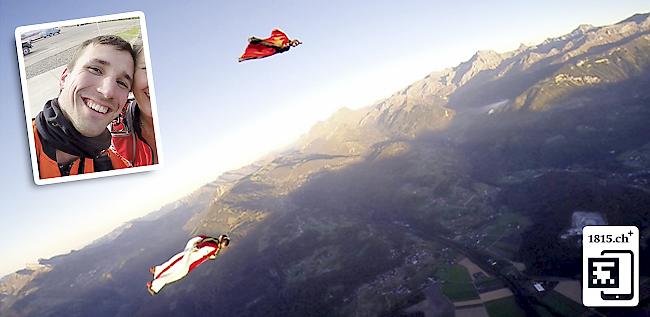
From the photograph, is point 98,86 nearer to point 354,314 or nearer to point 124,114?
point 124,114

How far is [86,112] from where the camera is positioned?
13703 millimetres

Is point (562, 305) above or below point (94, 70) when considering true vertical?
below

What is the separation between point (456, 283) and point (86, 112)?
574ft

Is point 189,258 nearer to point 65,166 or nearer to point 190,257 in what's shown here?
point 190,257

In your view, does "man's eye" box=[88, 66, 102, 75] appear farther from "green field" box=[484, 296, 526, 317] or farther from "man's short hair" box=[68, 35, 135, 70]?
"green field" box=[484, 296, 526, 317]

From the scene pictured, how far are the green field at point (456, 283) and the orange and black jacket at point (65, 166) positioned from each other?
160 metres

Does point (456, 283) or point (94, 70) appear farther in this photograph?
point (456, 283)

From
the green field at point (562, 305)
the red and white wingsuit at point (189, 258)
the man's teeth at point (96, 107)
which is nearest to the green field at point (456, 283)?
the green field at point (562, 305)

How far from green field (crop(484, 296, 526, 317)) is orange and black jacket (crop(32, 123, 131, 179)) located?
151037 mm

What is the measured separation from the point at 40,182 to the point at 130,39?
5.70 m

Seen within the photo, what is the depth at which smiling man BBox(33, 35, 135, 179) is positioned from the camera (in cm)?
1348

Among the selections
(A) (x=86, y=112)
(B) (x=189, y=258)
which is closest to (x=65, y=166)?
(A) (x=86, y=112)

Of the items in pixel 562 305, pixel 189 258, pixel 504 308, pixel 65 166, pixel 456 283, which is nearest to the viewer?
pixel 65 166

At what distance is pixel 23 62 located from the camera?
13117mm
